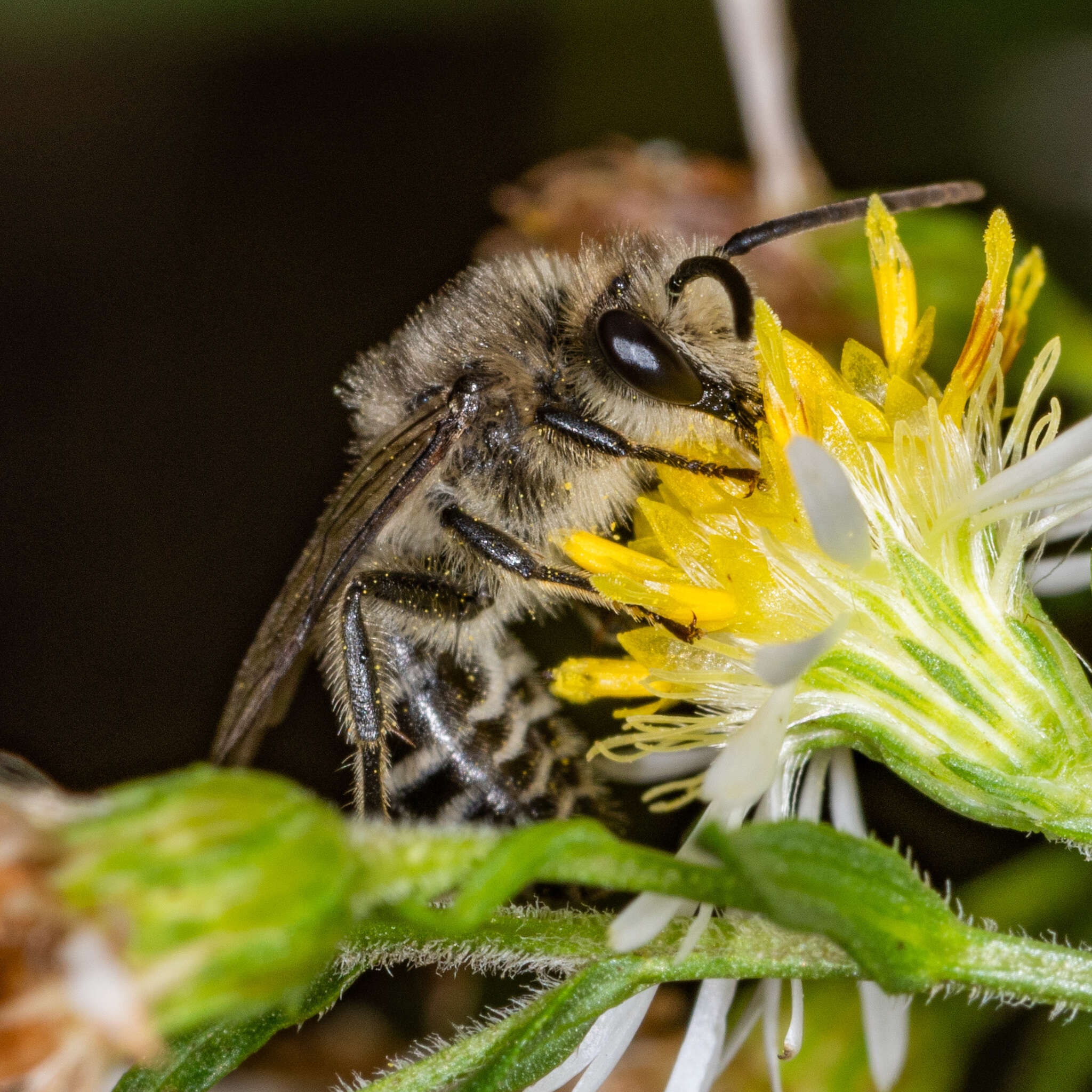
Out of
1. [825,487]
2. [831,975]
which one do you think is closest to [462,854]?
[831,975]

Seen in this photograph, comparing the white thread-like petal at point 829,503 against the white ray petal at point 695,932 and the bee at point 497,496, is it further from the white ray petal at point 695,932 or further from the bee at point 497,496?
the white ray petal at point 695,932

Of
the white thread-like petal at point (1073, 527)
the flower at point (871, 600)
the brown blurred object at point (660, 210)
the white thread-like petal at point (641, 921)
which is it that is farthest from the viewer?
the brown blurred object at point (660, 210)

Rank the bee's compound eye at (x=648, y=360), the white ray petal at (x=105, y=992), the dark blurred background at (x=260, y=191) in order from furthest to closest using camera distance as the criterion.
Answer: the dark blurred background at (x=260, y=191)
the bee's compound eye at (x=648, y=360)
the white ray petal at (x=105, y=992)

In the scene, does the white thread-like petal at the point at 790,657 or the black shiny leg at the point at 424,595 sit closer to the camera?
the white thread-like petal at the point at 790,657

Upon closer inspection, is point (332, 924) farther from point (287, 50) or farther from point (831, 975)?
point (287, 50)

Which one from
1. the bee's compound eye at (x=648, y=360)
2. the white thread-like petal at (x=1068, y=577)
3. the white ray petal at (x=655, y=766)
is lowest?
the white ray petal at (x=655, y=766)

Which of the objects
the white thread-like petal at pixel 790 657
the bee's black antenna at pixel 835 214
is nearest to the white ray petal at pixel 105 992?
the white thread-like petal at pixel 790 657

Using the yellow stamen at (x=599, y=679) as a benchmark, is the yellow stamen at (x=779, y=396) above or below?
above
